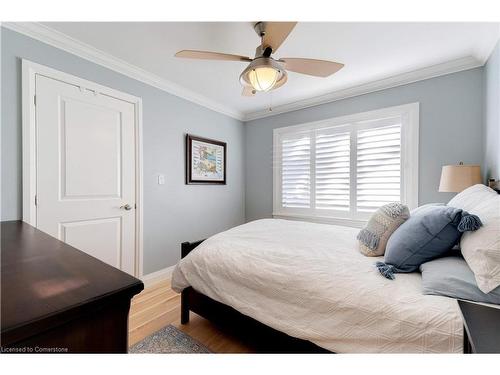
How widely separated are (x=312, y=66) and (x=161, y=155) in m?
1.95

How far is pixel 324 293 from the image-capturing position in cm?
113

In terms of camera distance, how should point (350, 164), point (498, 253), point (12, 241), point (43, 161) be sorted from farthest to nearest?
point (350, 164)
point (43, 161)
point (12, 241)
point (498, 253)

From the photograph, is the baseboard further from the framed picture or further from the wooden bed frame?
the framed picture

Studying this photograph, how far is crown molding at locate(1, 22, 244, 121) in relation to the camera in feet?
5.75

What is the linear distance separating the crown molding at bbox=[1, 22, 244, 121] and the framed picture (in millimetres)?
576

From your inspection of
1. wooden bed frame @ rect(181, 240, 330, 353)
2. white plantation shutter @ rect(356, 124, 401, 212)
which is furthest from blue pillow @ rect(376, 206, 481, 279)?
white plantation shutter @ rect(356, 124, 401, 212)

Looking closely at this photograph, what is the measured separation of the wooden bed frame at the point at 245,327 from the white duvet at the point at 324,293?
91mm

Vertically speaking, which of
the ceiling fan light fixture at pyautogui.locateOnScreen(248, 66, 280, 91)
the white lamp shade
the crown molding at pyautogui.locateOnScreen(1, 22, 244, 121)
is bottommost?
the white lamp shade

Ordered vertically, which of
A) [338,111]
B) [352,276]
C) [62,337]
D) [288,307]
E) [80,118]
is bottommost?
[288,307]

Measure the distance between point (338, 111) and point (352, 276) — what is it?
2532 millimetres

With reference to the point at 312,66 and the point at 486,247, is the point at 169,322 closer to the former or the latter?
the point at 486,247

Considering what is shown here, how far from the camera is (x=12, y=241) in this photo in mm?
1010
